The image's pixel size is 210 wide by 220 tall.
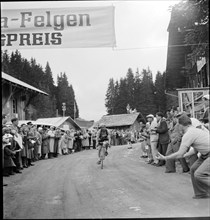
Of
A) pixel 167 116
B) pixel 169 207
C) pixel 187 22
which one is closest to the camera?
pixel 169 207

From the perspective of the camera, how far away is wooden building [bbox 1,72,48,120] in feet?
18.8

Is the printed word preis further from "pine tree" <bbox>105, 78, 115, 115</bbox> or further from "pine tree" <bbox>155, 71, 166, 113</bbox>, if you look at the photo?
"pine tree" <bbox>155, 71, 166, 113</bbox>

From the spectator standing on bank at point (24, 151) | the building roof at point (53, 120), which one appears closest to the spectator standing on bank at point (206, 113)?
the building roof at point (53, 120)

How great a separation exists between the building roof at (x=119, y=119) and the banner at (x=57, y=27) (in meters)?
1.39

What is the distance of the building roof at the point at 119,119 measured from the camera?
617 centimetres

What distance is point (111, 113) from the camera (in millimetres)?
6133

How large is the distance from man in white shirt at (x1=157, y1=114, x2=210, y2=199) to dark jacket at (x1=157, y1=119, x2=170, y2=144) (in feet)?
5.76

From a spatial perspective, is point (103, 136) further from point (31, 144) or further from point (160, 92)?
point (160, 92)

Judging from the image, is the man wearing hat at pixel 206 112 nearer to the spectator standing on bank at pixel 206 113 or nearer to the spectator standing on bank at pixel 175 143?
the spectator standing on bank at pixel 206 113

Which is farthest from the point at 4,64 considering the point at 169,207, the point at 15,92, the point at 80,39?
the point at 169,207

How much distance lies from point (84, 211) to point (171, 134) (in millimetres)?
3159

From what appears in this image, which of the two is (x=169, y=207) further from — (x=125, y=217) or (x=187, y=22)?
(x=187, y=22)

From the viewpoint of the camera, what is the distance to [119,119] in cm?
626

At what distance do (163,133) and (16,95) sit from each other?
3.49 metres
